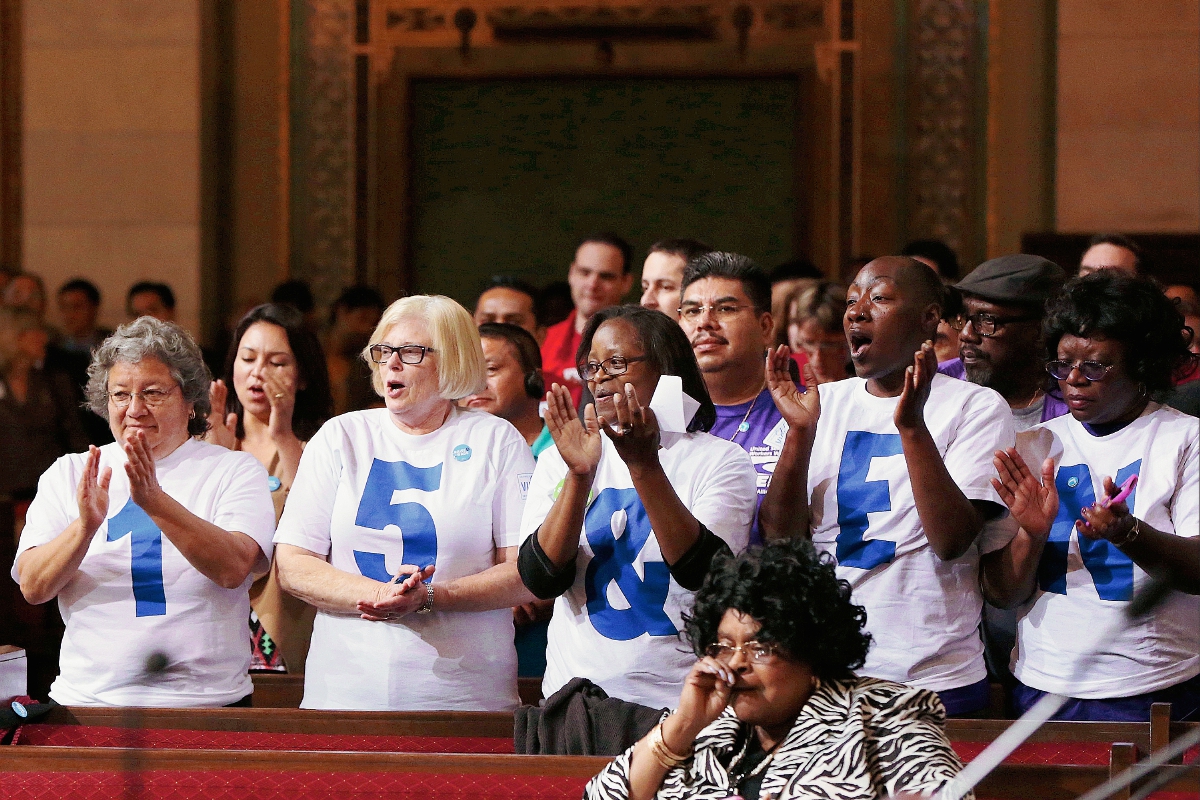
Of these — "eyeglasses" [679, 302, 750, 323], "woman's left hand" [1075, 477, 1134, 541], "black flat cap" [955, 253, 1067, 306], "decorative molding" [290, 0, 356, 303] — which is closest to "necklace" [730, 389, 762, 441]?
"eyeglasses" [679, 302, 750, 323]

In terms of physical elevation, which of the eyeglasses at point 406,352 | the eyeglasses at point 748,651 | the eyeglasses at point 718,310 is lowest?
the eyeglasses at point 748,651

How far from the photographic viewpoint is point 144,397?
12.8 feet

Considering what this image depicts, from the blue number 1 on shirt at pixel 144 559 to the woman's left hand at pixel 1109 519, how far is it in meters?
2.14

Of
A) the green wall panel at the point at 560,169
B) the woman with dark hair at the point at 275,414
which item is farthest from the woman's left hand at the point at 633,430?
the green wall panel at the point at 560,169

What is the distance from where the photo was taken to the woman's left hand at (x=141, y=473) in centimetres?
360

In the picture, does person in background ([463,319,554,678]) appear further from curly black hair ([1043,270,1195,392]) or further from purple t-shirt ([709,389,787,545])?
curly black hair ([1043,270,1195,392])

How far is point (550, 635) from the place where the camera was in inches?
141

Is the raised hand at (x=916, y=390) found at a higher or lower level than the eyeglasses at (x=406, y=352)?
lower

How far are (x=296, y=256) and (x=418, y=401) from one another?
5.11 meters

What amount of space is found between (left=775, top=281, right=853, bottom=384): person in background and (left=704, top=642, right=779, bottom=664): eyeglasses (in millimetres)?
2339

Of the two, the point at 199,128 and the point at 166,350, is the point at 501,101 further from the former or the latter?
the point at 166,350

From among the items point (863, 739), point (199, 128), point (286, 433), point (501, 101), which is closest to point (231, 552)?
point (286, 433)

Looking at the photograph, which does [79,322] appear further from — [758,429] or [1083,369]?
[1083,369]

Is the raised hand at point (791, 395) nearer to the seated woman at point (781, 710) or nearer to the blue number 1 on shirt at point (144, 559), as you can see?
the seated woman at point (781, 710)
